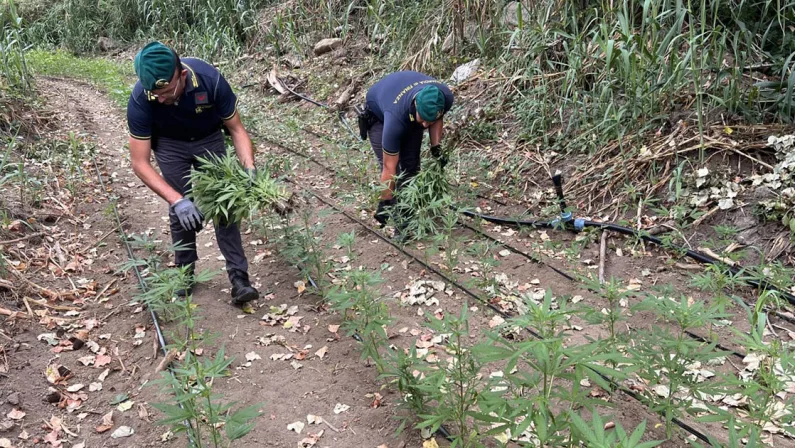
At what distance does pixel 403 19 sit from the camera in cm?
838

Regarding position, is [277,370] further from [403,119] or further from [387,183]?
[403,119]

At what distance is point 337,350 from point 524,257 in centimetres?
183

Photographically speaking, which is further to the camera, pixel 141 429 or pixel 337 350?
pixel 337 350

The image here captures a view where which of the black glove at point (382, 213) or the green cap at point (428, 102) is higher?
the green cap at point (428, 102)

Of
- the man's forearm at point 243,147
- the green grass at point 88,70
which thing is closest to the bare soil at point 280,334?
the man's forearm at point 243,147

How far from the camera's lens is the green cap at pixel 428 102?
3.91 metres

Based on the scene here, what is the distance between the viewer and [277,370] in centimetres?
306

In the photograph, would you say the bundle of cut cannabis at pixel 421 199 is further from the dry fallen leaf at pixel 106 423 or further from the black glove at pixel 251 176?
the dry fallen leaf at pixel 106 423

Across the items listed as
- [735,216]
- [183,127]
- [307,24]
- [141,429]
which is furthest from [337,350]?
[307,24]

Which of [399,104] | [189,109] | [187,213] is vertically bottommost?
[187,213]

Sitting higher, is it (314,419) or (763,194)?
(763,194)

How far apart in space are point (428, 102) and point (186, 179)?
71.2 inches

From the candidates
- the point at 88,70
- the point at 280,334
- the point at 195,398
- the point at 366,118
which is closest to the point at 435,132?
the point at 366,118

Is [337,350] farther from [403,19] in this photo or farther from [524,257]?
[403,19]
